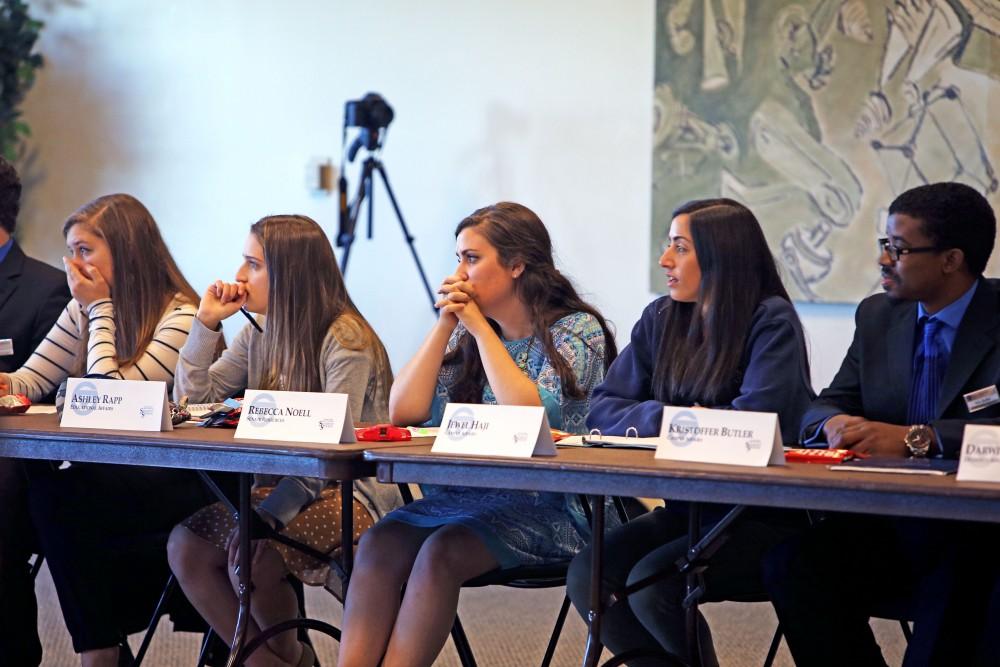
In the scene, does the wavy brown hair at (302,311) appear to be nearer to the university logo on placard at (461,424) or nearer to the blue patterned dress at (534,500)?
the blue patterned dress at (534,500)

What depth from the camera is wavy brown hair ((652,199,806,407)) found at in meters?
2.24

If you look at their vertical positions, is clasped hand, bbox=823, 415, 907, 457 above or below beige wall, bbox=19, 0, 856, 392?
below

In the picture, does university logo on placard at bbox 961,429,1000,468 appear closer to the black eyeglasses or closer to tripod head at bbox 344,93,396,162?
the black eyeglasses

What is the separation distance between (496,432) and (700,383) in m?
0.54

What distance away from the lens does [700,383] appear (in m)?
2.24

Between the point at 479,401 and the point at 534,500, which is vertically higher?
the point at 479,401

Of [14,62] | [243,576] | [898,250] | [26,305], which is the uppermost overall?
[14,62]

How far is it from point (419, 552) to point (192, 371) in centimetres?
78

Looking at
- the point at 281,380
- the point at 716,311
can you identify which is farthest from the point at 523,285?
the point at 281,380

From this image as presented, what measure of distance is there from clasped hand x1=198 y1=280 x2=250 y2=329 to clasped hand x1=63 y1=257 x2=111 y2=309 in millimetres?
317

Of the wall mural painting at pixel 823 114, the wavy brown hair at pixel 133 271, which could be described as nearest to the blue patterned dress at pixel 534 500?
the wavy brown hair at pixel 133 271

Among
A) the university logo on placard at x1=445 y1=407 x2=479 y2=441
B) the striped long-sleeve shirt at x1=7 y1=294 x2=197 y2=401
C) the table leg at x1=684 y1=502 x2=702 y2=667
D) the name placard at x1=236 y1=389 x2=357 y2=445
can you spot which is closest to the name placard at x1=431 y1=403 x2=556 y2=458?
the university logo on placard at x1=445 y1=407 x2=479 y2=441

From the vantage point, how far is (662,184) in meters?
4.52

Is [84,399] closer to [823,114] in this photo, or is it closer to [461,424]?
[461,424]
